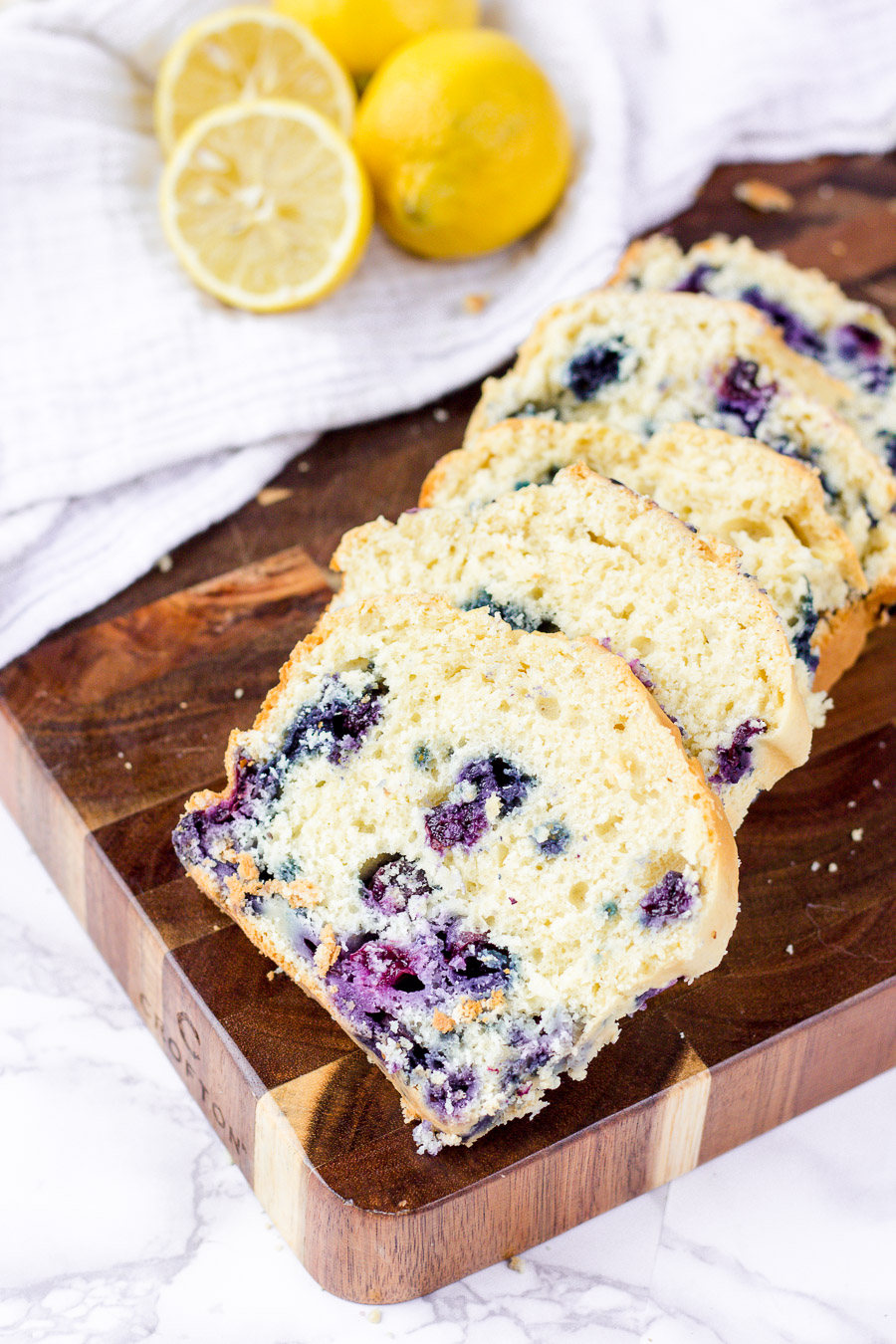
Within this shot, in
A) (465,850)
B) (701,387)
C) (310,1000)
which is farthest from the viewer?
(701,387)

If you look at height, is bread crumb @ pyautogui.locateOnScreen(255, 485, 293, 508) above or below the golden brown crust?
below

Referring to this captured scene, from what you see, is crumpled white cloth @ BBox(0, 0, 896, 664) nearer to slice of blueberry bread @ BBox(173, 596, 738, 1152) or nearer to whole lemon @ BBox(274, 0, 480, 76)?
whole lemon @ BBox(274, 0, 480, 76)

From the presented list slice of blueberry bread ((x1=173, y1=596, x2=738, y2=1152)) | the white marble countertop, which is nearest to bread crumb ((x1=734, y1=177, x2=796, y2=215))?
slice of blueberry bread ((x1=173, y1=596, x2=738, y2=1152))

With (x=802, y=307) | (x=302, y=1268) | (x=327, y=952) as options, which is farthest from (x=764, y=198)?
(x=302, y=1268)

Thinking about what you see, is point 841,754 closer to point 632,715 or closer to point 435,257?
point 632,715

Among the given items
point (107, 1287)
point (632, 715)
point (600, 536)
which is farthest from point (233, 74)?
point (107, 1287)

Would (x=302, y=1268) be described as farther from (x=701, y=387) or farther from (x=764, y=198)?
(x=764, y=198)

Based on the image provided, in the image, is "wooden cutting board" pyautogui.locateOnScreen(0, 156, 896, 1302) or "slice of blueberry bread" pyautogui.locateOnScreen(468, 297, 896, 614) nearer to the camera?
"wooden cutting board" pyautogui.locateOnScreen(0, 156, 896, 1302)
